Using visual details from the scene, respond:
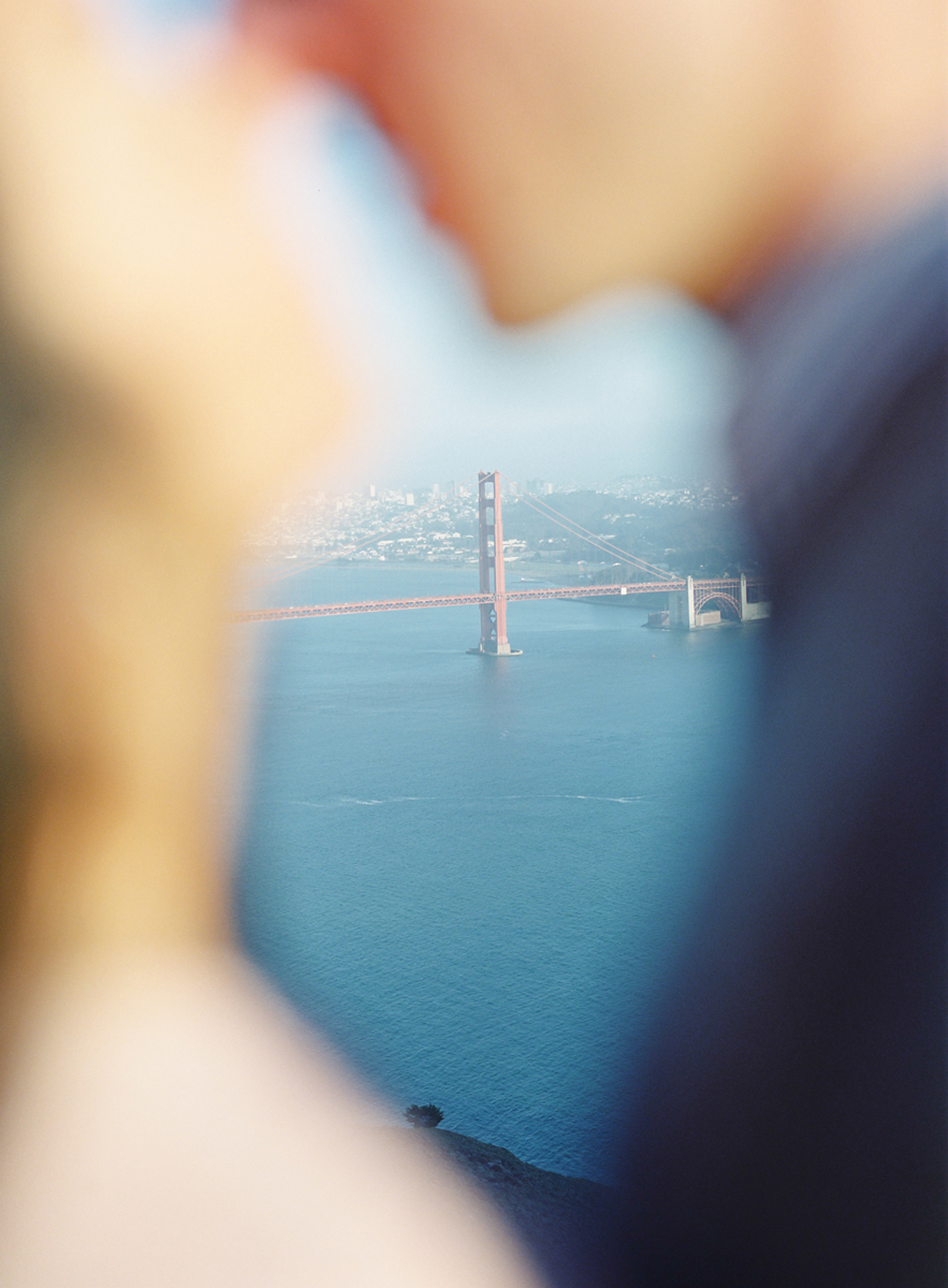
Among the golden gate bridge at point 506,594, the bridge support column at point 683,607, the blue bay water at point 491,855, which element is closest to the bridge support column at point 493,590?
the golden gate bridge at point 506,594

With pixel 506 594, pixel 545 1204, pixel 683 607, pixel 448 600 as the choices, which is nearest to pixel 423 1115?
pixel 545 1204

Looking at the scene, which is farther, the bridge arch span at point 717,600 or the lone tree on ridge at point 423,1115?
the bridge arch span at point 717,600

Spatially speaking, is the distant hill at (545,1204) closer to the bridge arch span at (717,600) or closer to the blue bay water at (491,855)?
the blue bay water at (491,855)

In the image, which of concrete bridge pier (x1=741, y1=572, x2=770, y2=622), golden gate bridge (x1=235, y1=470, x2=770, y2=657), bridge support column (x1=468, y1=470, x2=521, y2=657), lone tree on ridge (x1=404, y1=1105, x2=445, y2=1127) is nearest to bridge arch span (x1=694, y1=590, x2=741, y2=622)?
golden gate bridge (x1=235, y1=470, x2=770, y2=657)

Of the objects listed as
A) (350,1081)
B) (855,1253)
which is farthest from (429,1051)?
(855,1253)

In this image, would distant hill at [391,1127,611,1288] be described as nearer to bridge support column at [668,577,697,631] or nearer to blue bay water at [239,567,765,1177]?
blue bay water at [239,567,765,1177]

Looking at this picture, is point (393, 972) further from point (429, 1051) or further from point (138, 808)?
point (138, 808)
